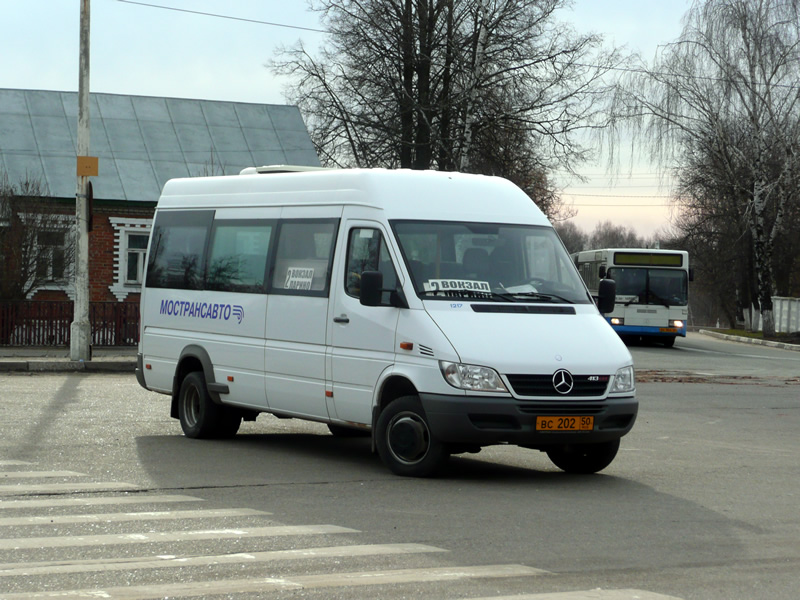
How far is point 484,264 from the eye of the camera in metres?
10.6

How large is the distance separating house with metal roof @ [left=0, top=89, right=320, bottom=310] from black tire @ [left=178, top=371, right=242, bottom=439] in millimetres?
22915

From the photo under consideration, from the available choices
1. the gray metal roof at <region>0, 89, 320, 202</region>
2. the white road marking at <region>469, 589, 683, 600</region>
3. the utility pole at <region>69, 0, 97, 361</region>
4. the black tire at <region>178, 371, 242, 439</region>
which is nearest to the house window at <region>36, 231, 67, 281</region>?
the utility pole at <region>69, 0, 97, 361</region>

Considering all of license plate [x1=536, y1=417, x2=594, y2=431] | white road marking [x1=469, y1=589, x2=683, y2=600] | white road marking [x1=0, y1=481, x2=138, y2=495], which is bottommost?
white road marking [x1=0, y1=481, x2=138, y2=495]

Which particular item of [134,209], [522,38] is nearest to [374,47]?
[522,38]

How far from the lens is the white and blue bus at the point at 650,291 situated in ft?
120

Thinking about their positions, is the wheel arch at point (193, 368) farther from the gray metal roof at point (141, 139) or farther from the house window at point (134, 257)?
the house window at point (134, 257)

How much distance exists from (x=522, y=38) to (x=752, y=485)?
31.7m

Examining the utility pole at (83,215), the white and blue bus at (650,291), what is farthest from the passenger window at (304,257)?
the white and blue bus at (650,291)

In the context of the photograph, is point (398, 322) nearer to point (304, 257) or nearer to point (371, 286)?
point (371, 286)

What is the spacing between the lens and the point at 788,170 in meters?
45.1

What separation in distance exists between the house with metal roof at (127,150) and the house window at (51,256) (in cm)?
571

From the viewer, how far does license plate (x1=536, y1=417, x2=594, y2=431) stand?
9.66 meters

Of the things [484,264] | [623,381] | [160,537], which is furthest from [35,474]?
[623,381]

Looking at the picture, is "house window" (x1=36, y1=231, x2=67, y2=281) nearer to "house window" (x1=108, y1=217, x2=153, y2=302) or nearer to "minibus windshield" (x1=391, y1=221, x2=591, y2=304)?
"house window" (x1=108, y1=217, x2=153, y2=302)
